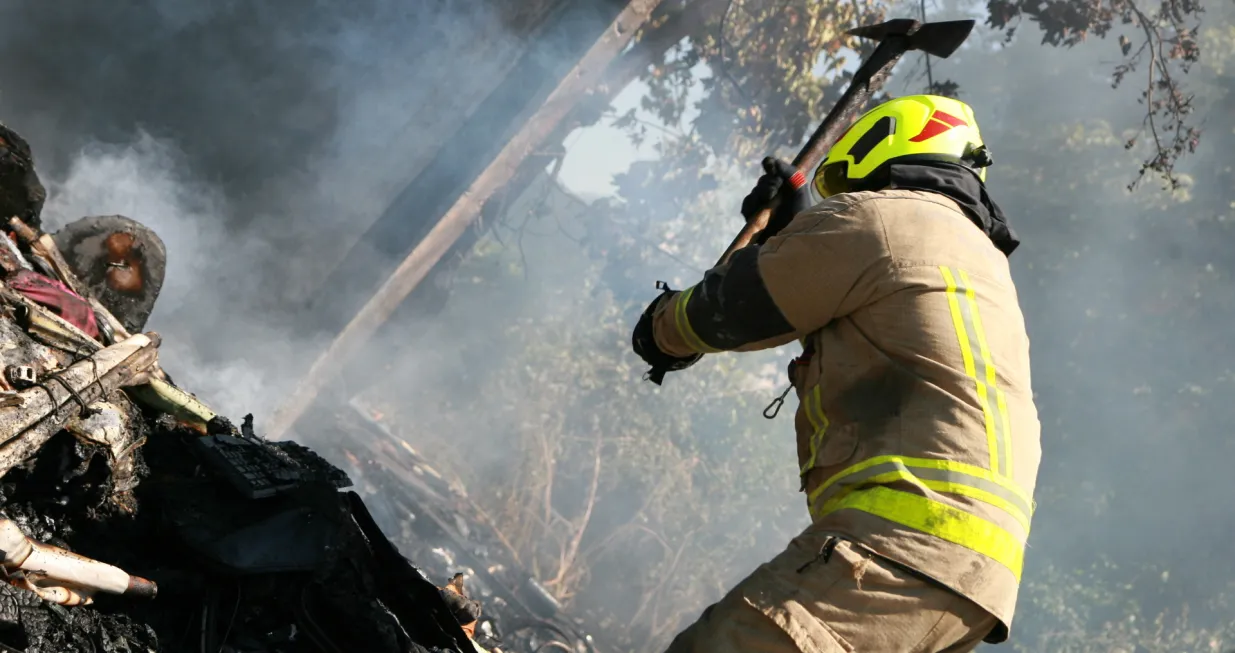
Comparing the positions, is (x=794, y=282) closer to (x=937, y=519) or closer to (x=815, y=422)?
(x=815, y=422)

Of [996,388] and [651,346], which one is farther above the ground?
[651,346]

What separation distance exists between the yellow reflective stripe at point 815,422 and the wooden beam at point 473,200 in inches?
203

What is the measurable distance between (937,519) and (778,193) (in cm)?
142

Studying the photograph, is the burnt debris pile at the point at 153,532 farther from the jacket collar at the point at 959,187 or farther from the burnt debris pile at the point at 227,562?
the jacket collar at the point at 959,187

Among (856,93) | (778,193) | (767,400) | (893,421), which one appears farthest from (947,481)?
(767,400)

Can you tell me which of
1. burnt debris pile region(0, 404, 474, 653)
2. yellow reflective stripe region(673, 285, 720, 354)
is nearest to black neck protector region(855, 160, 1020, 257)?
yellow reflective stripe region(673, 285, 720, 354)

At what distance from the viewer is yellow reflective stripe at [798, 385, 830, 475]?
7.54 ft

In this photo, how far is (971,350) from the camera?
2133 millimetres

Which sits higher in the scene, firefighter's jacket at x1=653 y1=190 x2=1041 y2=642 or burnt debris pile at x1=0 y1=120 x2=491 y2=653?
burnt debris pile at x1=0 y1=120 x2=491 y2=653

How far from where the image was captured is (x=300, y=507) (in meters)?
2.93

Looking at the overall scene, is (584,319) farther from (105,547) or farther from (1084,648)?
(105,547)

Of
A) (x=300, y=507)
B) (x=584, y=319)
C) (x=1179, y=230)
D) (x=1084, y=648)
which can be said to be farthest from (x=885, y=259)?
(x=1179, y=230)

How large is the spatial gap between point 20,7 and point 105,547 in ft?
13.1

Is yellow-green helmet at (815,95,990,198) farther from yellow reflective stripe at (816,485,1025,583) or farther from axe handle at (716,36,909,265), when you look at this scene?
yellow reflective stripe at (816,485,1025,583)
